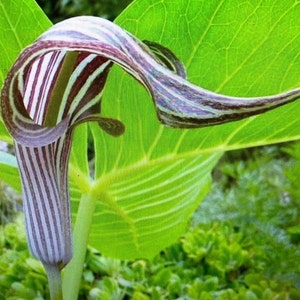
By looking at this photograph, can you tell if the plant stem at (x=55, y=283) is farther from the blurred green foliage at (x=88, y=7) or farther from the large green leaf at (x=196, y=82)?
the blurred green foliage at (x=88, y=7)

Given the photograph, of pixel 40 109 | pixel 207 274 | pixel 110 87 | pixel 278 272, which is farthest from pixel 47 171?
pixel 207 274

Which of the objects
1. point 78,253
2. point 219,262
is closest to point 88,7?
point 219,262

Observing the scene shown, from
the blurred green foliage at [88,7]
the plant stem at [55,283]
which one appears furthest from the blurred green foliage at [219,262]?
the blurred green foliage at [88,7]

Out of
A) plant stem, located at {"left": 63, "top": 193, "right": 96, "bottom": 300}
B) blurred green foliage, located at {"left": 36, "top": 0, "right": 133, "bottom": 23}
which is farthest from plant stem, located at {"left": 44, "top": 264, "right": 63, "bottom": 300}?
blurred green foliage, located at {"left": 36, "top": 0, "right": 133, "bottom": 23}

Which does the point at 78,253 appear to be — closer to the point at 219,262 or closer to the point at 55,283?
the point at 55,283

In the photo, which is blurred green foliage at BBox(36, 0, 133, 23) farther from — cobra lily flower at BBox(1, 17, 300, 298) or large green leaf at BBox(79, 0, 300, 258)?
cobra lily flower at BBox(1, 17, 300, 298)

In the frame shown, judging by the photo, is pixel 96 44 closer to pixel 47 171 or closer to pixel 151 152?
pixel 47 171
